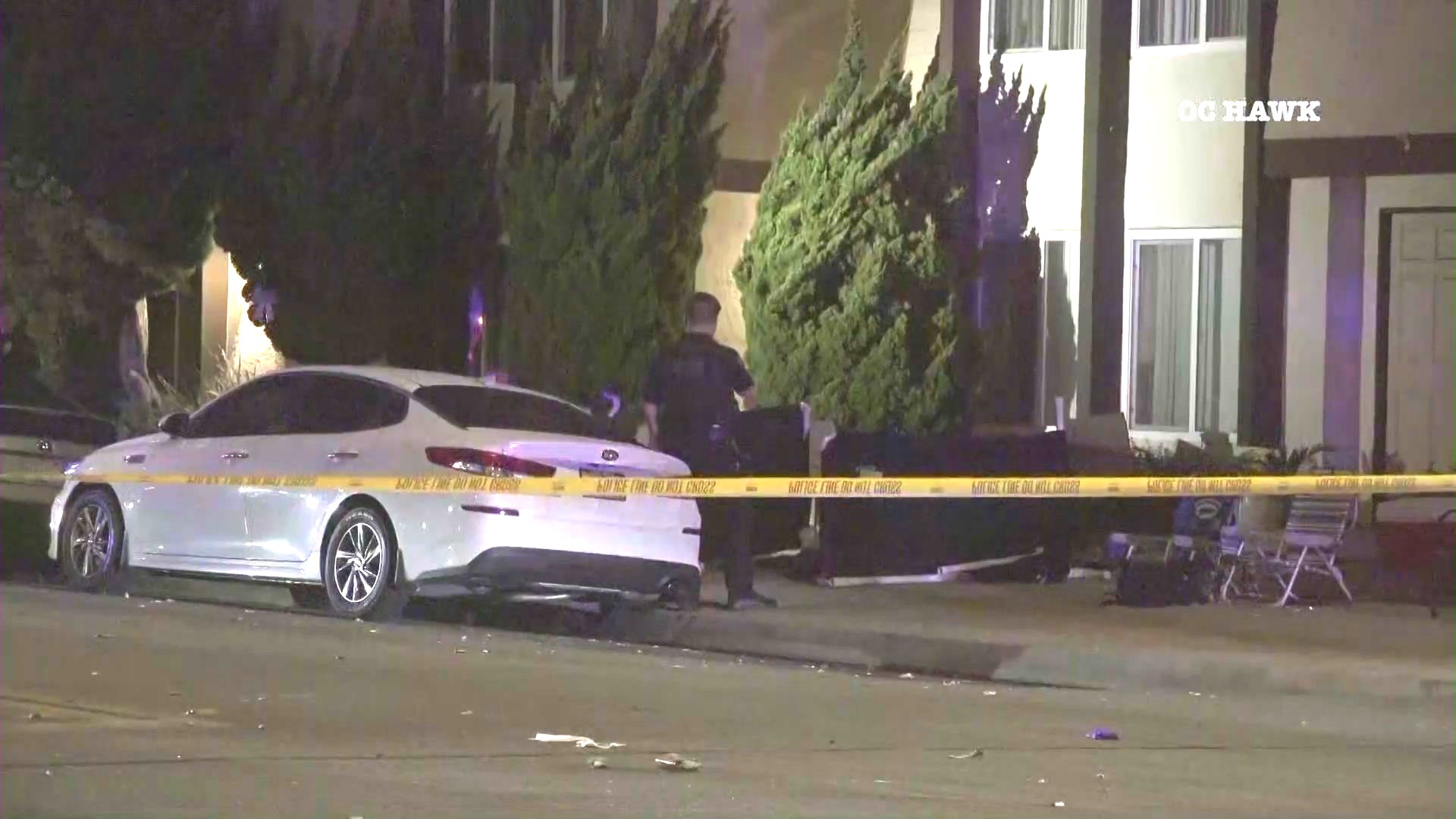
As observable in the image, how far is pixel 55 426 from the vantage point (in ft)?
68.0

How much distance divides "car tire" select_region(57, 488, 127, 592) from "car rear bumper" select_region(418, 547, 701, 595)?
2.67 metres

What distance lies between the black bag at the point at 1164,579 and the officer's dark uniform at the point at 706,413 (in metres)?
2.35

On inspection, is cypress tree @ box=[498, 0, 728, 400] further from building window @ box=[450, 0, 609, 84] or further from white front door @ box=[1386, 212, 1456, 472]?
white front door @ box=[1386, 212, 1456, 472]

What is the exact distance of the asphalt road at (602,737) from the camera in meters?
7.86

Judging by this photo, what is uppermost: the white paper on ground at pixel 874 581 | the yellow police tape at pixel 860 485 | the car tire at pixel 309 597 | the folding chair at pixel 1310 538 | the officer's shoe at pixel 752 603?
the yellow police tape at pixel 860 485

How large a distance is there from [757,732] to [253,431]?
5204 mm

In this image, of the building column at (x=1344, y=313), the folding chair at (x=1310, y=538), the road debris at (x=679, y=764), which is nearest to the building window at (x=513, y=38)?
the building column at (x=1344, y=313)

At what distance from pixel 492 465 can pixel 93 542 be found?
3.38 meters

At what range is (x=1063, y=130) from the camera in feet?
61.2

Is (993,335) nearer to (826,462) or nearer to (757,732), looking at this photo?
(826,462)

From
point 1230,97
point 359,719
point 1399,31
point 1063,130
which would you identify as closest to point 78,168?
point 1063,130

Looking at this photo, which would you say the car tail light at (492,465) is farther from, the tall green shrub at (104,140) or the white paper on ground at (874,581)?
the tall green shrub at (104,140)

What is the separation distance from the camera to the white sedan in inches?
482

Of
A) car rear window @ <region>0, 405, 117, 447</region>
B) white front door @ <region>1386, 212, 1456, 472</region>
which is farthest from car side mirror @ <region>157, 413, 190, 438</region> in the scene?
white front door @ <region>1386, 212, 1456, 472</region>
